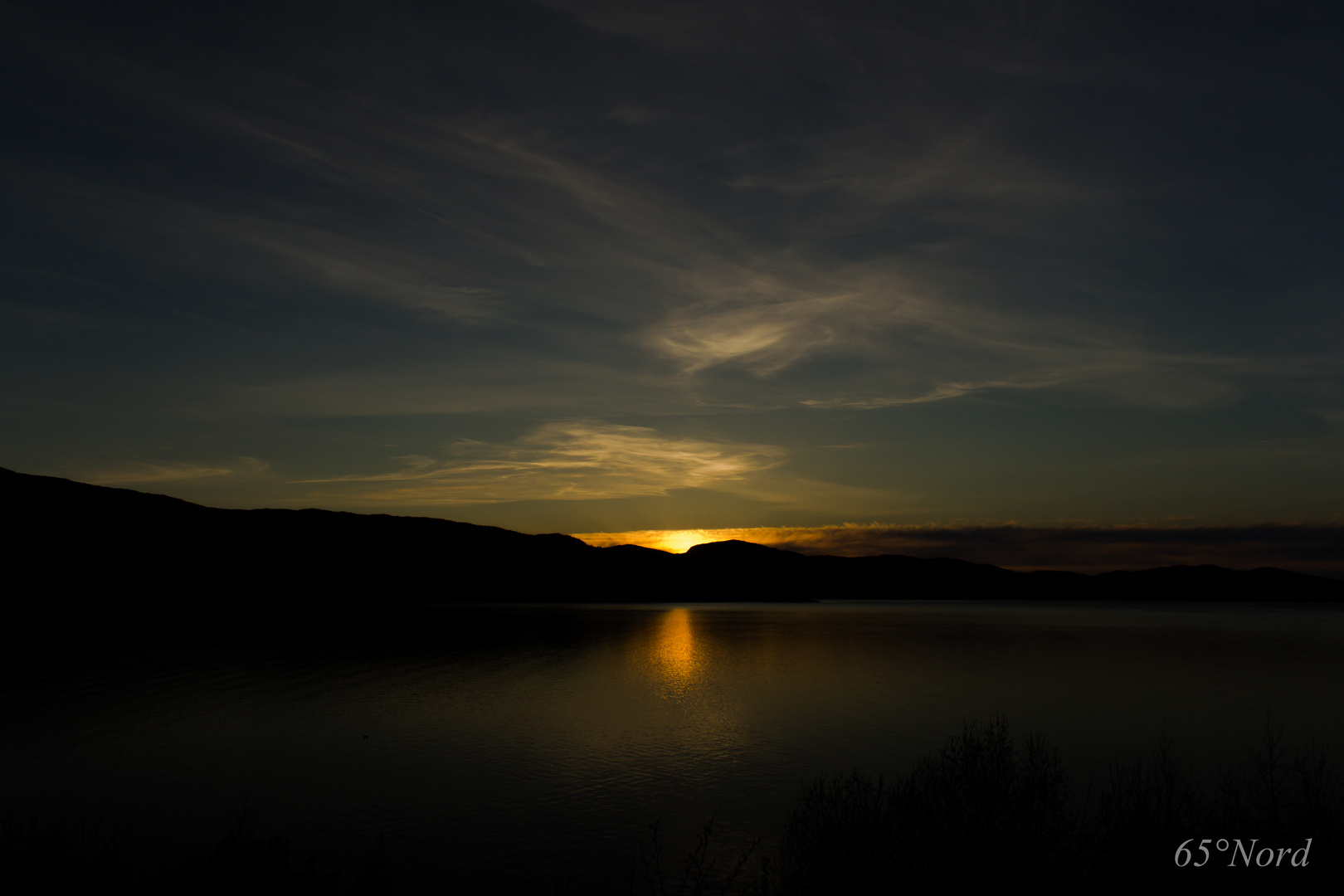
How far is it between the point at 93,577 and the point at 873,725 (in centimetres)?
16346

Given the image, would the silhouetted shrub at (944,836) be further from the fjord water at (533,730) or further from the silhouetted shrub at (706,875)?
the fjord water at (533,730)

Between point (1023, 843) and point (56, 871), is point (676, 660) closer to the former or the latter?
point (1023, 843)

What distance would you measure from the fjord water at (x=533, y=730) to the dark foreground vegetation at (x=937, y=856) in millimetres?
1092

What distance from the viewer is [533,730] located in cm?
3500

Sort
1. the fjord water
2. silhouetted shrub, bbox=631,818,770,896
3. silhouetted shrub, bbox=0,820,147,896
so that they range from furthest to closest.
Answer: the fjord water → silhouetted shrub, bbox=631,818,770,896 → silhouetted shrub, bbox=0,820,147,896

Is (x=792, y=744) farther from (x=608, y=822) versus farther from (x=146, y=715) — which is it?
(x=146, y=715)

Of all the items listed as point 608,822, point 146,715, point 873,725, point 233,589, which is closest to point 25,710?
point 146,715

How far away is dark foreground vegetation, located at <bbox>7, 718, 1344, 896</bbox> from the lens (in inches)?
A: 503

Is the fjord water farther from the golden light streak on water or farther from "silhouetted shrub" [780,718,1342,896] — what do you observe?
"silhouetted shrub" [780,718,1342,896]

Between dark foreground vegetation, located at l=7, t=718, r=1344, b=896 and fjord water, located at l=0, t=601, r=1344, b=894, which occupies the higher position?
dark foreground vegetation, located at l=7, t=718, r=1344, b=896

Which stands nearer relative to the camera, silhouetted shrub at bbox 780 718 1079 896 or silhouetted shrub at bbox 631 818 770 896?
silhouetted shrub at bbox 780 718 1079 896

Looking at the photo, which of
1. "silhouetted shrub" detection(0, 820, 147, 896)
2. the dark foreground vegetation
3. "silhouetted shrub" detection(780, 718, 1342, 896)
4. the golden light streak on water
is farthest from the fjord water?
"silhouetted shrub" detection(0, 820, 147, 896)

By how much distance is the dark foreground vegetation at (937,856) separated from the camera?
12766 millimetres

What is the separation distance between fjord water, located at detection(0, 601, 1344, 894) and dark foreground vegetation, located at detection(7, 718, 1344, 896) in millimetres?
1092
